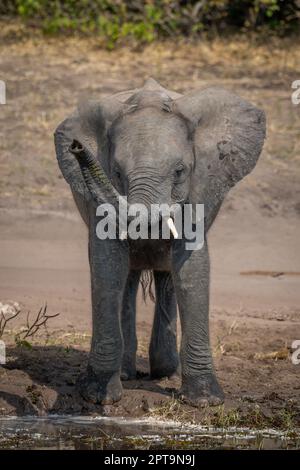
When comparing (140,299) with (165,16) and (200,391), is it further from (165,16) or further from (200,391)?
(165,16)

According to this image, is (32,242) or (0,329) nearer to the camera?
(0,329)

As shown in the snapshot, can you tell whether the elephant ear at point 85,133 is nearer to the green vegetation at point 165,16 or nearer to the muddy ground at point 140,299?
the muddy ground at point 140,299

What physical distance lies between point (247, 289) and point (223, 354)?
1835mm

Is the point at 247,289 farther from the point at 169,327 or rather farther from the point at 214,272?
the point at 169,327

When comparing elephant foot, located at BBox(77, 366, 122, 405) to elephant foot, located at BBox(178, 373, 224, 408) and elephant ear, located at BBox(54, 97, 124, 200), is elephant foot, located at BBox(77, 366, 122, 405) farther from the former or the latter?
elephant ear, located at BBox(54, 97, 124, 200)

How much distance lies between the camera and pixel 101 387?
7.36 m

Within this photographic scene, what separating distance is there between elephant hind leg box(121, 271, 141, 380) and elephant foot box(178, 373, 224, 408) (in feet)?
1.87

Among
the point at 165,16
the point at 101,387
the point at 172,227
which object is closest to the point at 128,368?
the point at 101,387

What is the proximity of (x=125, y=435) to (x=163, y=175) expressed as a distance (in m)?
1.44

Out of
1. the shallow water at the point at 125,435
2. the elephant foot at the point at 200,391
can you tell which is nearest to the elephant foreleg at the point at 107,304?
the shallow water at the point at 125,435

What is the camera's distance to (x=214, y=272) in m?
11.1

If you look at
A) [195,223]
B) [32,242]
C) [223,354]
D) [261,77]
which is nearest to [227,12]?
[261,77]

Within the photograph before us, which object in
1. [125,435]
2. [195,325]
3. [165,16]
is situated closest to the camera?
[125,435]

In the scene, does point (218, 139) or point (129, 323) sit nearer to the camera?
point (218, 139)
